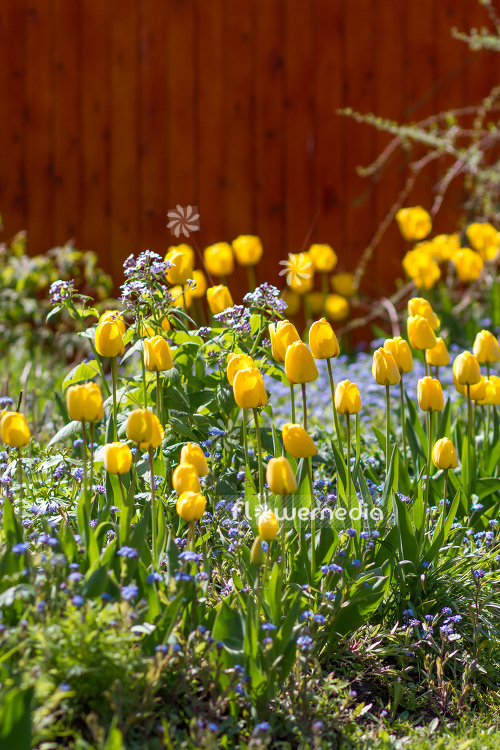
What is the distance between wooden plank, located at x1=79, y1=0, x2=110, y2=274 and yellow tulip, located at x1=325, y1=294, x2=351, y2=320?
1.49 metres

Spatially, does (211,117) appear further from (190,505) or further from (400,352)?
(190,505)

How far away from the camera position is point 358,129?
503cm

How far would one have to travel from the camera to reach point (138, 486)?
76.5 inches

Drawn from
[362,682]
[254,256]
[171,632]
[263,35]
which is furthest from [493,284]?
[171,632]

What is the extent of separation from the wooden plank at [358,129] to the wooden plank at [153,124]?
3.98 ft

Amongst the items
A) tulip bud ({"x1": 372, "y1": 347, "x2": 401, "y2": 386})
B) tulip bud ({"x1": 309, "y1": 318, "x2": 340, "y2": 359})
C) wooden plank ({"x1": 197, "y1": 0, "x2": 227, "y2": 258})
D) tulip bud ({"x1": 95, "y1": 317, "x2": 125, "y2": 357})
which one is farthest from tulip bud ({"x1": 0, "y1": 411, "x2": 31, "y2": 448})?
wooden plank ({"x1": 197, "y1": 0, "x2": 227, "y2": 258})

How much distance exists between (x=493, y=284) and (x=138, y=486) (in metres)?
3.02

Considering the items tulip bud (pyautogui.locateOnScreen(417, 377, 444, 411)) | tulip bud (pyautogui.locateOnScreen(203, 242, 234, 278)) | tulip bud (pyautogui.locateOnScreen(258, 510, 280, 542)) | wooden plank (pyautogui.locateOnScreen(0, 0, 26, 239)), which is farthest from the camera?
wooden plank (pyautogui.locateOnScreen(0, 0, 26, 239))

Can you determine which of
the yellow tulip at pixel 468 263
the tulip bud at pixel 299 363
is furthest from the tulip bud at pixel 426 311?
the yellow tulip at pixel 468 263

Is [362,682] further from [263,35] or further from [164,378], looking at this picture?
[263,35]

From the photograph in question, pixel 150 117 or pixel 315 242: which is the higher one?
pixel 150 117

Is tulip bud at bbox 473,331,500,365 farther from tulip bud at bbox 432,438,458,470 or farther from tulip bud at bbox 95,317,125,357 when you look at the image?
tulip bud at bbox 95,317,125,357

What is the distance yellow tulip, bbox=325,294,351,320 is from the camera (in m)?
4.62

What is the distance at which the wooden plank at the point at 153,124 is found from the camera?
4891mm
